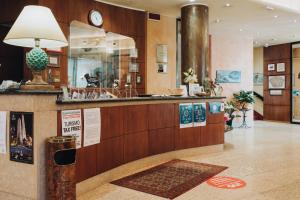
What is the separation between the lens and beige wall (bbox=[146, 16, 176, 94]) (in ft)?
27.7

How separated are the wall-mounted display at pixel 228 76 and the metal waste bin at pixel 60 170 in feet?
28.6

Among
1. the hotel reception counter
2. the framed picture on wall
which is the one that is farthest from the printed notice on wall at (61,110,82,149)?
the framed picture on wall

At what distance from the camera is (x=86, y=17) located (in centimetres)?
695

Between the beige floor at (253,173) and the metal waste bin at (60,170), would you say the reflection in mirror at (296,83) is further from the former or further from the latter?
the metal waste bin at (60,170)

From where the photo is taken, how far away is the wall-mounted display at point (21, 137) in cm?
287

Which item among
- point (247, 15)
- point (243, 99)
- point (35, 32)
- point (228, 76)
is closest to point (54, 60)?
point (35, 32)

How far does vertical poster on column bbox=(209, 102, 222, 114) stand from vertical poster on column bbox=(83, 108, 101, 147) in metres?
3.06

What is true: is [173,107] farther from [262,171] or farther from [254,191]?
[254,191]

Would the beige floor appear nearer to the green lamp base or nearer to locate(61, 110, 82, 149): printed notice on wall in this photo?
locate(61, 110, 82, 149): printed notice on wall

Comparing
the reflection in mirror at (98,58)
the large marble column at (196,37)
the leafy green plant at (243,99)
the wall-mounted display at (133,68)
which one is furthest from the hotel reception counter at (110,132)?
the leafy green plant at (243,99)

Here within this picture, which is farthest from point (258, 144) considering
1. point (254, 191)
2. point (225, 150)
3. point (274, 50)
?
point (274, 50)

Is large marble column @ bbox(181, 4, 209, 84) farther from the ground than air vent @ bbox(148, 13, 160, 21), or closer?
closer

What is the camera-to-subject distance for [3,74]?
6.34m

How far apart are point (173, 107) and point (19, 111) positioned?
3.05 meters
